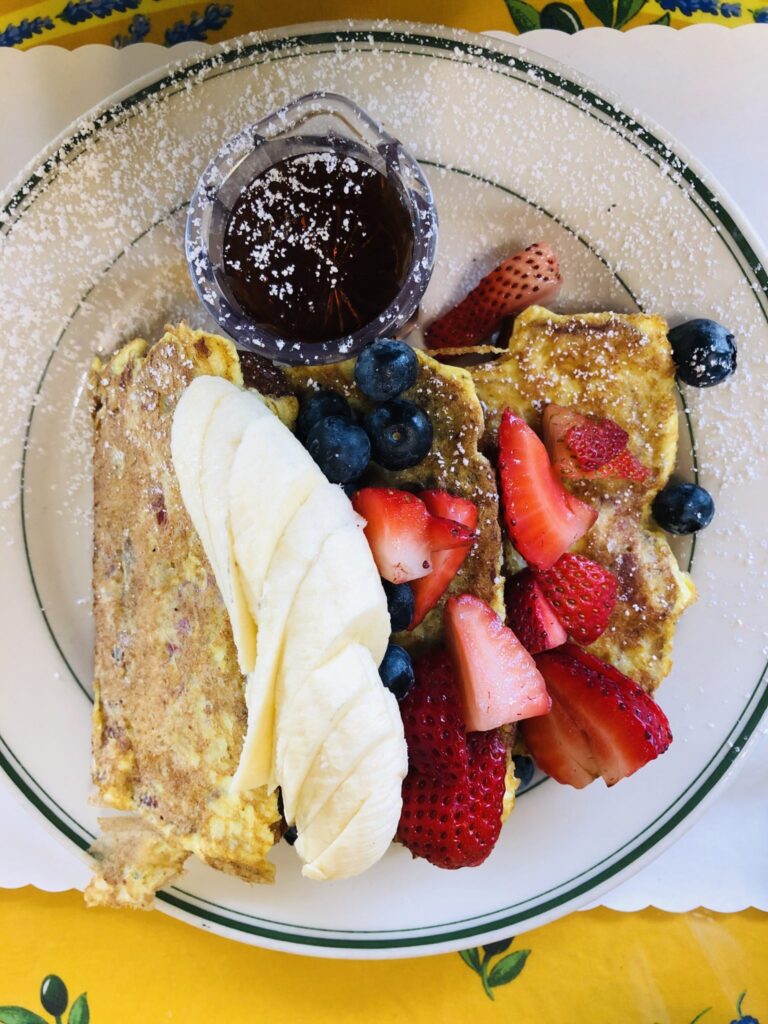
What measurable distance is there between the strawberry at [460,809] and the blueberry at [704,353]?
745 millimetres

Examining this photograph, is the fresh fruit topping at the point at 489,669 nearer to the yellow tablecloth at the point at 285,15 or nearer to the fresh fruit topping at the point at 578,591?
the fresh fruit topping at the point at 578,591

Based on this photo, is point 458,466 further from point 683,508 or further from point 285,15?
point 285,15

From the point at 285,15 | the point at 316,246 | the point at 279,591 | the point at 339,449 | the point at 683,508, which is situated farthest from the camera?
the point at 285,15

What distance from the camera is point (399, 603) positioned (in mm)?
1338

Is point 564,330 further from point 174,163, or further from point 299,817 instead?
point 299,817

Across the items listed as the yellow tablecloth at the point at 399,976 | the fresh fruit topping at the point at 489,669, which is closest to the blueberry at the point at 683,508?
the fresh fruit topping at the point at 489,669

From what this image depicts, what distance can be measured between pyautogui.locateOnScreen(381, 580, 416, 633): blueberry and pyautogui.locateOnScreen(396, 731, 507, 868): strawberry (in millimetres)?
243

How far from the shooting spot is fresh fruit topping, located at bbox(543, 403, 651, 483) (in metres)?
1.44

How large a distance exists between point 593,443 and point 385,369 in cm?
40

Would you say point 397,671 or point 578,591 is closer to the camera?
point 397,671

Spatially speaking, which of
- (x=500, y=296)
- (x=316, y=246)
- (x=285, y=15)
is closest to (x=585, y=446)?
(x=500, y=296)

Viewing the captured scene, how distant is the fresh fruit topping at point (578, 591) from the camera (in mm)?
1461

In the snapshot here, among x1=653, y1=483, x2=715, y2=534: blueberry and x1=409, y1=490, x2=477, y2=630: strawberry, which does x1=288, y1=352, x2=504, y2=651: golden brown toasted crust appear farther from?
x1=653, y1=483, x2=715, y2=534: blueberry

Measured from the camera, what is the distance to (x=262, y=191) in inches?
56.3
